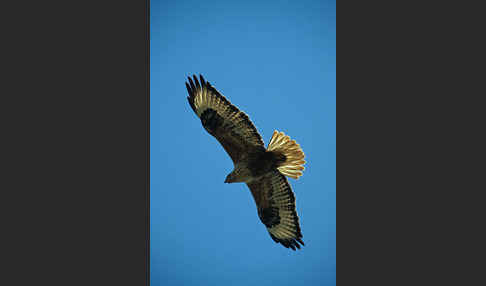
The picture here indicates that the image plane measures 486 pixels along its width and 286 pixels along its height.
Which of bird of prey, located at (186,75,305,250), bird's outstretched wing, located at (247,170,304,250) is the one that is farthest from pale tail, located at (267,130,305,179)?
bird's outstretched wing, located at (247,170,304,250)

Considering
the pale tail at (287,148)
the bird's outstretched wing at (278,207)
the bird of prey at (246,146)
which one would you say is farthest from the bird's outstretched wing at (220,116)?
the bird's outstretched wing at (278,207)

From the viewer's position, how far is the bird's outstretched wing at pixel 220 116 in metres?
3.14

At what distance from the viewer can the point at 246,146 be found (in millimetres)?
3238

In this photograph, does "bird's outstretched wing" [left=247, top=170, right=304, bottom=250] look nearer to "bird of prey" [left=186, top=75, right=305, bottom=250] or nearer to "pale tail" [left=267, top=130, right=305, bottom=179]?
"bird of prey" [left=186, top=75, right=305, bottom=250]

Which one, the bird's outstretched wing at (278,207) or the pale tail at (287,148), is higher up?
the pale tail at (287,148)

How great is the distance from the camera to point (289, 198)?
3.56 metres

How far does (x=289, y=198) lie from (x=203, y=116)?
4.15 ft

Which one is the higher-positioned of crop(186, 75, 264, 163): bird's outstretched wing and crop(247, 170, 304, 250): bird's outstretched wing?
crop(186, 75, 264, 163): bird's outstretched wing

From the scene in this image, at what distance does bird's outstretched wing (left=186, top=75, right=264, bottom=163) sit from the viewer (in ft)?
10.3

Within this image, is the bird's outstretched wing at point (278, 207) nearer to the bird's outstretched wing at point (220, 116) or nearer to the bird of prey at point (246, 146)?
the bird of prey at point (246, 146)

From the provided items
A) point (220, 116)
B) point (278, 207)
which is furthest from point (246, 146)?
point (278, 207)
